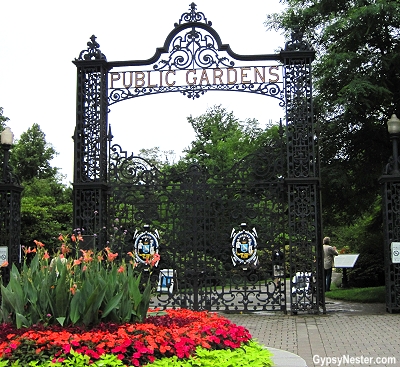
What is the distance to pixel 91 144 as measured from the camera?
45.5ft

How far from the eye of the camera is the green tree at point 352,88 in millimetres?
15195

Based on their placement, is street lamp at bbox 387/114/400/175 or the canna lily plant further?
street lamp at bbox 387/114/400/175

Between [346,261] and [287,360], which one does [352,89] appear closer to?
[346,261]

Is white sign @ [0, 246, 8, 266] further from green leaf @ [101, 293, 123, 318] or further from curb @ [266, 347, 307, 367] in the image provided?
curb @ [266, 347, 307, 367]

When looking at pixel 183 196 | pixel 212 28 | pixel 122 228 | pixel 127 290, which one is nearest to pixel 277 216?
pixel 183 196

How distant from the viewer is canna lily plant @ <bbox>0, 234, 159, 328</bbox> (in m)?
6.12

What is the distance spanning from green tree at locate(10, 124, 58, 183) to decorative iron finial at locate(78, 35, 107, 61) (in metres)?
27.3

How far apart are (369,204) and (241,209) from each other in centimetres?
477

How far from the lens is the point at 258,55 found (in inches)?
552

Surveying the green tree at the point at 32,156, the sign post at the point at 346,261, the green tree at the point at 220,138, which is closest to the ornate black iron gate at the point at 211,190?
the sign post at the point at 346,261

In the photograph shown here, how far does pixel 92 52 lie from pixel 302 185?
542 cm

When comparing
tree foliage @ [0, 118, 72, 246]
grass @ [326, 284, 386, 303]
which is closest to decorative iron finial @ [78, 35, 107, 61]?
grass @ [326, 284, 386, 303]

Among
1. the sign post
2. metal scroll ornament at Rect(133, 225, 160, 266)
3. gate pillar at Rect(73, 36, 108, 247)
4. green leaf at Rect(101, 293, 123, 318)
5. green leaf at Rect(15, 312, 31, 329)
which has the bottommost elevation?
the sign post

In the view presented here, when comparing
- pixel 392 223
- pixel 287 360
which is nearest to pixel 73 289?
pixel 287 360
